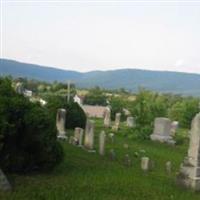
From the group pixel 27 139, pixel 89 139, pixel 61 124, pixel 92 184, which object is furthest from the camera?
pixel 61 124

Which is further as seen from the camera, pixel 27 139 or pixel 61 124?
pixel 61 124

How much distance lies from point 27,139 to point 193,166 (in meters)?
5.20

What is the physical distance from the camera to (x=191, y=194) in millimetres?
14328

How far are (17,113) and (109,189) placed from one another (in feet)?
11.5

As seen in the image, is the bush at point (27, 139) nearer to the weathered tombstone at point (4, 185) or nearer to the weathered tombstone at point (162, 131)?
the weathered tombstone at point (4, 185)

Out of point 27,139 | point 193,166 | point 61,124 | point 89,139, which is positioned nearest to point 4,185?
point 27,139

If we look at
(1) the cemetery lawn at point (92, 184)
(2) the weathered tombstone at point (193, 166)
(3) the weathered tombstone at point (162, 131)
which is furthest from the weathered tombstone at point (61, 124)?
(2) the weathered tombstone at point (193, 166)

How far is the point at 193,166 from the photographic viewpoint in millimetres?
15219

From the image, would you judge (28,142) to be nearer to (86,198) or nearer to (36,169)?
(36,169)

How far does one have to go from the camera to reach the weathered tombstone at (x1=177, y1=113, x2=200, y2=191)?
15.1 metres

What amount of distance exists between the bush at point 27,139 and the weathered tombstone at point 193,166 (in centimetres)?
396

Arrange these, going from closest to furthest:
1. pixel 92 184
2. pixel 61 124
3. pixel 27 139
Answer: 1. pixel 92 184
2. pixel 27 139
3. pixel 61 124

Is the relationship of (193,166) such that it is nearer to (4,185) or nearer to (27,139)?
(27,139)

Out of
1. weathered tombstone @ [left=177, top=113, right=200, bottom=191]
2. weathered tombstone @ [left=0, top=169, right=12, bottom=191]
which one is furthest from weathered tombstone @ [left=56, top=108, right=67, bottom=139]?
weathered tombstone @ [left=0, top=169, right=12, bottom=191]
